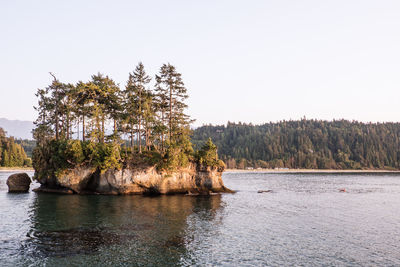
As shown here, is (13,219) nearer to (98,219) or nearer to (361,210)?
(98,219)

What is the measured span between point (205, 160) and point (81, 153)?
29.1 metres

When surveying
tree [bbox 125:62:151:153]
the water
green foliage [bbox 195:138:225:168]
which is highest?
tree [bbox 125:62:151:153]

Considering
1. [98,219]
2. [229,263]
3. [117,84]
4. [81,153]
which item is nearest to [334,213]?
[229,263]

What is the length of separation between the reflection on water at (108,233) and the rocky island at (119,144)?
1516 cm

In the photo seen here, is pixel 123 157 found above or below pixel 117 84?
below

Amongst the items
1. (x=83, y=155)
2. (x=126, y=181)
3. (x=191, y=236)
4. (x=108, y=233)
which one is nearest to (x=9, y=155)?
(x=83, y=155)

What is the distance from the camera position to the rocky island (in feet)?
203

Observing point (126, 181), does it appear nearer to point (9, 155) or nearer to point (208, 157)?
point (208, 157)

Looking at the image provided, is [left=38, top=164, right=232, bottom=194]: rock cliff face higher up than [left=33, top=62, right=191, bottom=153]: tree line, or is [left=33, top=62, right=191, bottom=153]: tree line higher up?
[left=33, top=62, right=191, bottom=153]: tree line

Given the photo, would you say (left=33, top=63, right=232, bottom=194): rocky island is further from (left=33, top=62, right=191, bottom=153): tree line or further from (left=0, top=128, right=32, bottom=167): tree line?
(left=0, top=128, right=32, bottom=167): tree line

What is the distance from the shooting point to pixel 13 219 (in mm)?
35594

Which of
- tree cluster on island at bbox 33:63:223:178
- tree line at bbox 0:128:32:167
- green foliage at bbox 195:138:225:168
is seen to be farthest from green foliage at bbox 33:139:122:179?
tree line at bbox 0:128:32:167

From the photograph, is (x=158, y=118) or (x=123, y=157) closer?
(x=123, y=157)

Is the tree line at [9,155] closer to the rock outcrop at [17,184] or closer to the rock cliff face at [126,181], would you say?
the rock outcrop at [17,184]
